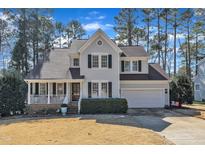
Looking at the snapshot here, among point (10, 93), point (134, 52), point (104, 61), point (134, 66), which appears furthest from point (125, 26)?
point (10, 93)

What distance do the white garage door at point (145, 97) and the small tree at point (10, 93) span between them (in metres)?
9.02

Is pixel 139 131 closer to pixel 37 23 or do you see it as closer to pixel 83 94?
pixel 83 94

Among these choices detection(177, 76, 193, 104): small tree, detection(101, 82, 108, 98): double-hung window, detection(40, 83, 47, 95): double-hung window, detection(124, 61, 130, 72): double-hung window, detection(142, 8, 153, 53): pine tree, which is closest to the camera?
detection(101, 82, 108, 98): double-hung window

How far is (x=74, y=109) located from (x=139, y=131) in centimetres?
1070

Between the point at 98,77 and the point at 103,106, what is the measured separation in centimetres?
294

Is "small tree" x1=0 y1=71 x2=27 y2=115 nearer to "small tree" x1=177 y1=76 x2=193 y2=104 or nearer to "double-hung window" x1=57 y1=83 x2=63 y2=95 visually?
"double-hung window" x1=57 y1=83 x2=63 y2=95

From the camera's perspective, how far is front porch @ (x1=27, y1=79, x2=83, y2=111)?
23562 mm

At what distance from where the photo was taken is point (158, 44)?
40.7 meters

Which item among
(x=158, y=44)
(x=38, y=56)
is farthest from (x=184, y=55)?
(x=38, y=56)

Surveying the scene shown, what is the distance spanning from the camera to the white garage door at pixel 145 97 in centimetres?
2616

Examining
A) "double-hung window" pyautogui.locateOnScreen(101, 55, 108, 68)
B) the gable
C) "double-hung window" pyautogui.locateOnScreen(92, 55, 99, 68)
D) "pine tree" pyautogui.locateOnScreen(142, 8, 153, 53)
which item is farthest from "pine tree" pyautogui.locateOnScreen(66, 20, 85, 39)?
"double-hung window" pyautogui.locateOnScreen(101, 55, 108, 68)

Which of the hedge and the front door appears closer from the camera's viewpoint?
the hedge

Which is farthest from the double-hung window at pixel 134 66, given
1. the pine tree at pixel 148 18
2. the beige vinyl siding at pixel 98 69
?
the pine tree at pixel 148 18

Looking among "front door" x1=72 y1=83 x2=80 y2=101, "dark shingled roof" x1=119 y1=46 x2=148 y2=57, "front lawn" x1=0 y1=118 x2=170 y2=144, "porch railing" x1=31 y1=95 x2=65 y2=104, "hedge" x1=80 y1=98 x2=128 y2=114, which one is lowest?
"front lawn" x1=0 y1=118 x2=170 y2=144
